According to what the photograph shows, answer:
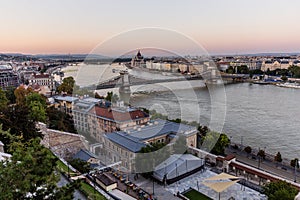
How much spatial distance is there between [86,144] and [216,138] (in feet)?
7.46

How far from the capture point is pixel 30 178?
1.15 metres

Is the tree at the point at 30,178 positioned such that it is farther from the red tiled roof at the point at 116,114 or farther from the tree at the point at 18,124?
the red tiled roof at the point at 116,114

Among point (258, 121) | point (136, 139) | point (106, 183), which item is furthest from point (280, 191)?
point (258, 121)

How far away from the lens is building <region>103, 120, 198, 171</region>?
393 cm

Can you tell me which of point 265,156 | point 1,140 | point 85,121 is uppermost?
point 1,140

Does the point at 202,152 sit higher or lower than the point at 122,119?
lower

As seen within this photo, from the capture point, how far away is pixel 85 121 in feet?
18.2

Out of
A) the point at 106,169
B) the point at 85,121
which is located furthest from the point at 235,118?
the point at 106,169

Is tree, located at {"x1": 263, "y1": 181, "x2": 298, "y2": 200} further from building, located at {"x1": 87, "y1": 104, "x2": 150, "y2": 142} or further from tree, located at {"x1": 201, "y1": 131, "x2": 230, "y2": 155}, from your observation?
building, located at {"x1": 87, "y1": 104, "x2": 150, "y2": 142}

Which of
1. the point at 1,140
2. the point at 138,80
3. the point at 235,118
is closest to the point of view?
the point at 1,140

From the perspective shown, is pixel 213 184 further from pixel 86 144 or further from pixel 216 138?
pixel 86 144

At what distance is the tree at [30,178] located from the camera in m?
1.09

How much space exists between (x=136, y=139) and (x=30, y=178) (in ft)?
9.81

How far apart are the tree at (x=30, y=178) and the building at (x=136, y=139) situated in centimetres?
254
